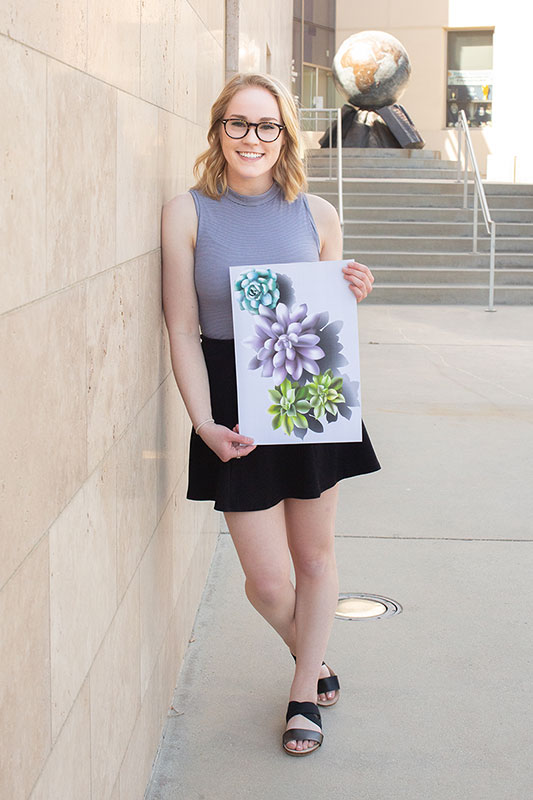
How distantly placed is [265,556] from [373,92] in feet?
54.2

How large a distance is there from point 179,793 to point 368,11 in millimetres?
23599

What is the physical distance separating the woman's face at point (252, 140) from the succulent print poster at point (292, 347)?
257 millimetres

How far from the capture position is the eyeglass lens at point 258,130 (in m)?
2.51

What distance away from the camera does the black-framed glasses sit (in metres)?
2.51

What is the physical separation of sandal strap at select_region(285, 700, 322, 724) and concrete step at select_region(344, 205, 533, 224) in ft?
40.3

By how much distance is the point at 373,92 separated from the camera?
59.4ft

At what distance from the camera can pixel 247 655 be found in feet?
10.9

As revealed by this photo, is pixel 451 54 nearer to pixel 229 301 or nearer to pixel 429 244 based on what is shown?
pixel 429 244

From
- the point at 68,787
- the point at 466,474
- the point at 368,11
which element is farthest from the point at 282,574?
the point at 368,11

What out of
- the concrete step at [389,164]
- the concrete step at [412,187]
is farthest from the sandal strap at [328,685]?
the concrete step at [389,164]

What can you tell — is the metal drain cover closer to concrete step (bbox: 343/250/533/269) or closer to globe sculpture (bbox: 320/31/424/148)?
concrete step (bbox: 343/250/533/269)

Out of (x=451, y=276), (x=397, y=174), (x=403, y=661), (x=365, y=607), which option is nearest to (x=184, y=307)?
(x=403, y=661)

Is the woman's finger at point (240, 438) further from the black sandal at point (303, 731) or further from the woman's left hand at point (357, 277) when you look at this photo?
the black sandal at point (303, 731)

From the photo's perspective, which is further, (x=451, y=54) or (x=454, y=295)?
(x=451, y=54)
